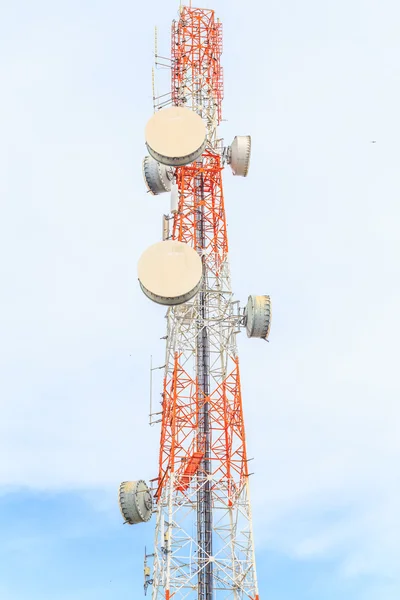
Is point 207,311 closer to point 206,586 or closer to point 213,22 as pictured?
point 206,586

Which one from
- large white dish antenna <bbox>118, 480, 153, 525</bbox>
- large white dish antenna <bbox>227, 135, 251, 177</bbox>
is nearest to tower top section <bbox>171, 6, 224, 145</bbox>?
large white dish antenna <bbox>227, 135, 251, 177</bbox>

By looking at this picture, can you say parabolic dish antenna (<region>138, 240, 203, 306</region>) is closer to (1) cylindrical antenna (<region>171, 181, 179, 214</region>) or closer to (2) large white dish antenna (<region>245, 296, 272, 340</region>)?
(2) large white dish antenna (<region>245, 296, 272, 340</region>)

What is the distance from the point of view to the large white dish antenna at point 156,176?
48062mm

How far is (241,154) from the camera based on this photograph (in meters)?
46.8

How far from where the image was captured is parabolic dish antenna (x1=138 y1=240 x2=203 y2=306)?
39.4 m

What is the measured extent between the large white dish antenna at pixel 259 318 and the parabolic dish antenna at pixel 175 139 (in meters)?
7.81

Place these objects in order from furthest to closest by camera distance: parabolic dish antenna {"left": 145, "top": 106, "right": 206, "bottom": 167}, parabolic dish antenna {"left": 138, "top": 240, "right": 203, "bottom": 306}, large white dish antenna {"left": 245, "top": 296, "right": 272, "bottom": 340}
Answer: parabolic dish antenna {"left": 145, "top": 106, "right": 206, "bottom": 167} → large white dish antenna {"left": 245, "top": 296, "right": 272, "bottom": 340} → parabolic dish antenna {"left": 138, "top": 240, "right": 203, "bottom": 306}

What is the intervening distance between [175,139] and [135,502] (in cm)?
1768

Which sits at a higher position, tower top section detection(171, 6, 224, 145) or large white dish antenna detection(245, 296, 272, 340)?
tower top section detection(171, 6, 224, 145)

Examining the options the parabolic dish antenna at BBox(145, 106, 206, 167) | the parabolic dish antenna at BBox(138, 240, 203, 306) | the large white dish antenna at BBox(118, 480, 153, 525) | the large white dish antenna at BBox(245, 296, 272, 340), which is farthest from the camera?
the parabolic dish antenna at BBox(145, 106, 206, 167)

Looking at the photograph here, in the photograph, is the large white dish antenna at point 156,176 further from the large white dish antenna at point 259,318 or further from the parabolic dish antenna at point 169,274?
the large white dish antenna at point 259,318

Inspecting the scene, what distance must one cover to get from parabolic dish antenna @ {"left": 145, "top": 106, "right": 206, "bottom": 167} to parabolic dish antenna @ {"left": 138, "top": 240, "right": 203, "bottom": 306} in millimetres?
4761

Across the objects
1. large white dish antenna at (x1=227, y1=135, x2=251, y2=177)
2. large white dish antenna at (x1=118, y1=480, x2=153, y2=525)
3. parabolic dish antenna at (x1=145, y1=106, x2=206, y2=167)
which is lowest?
large white dish antenna at (x1=118, y1=480, x2=153, y2=525)
